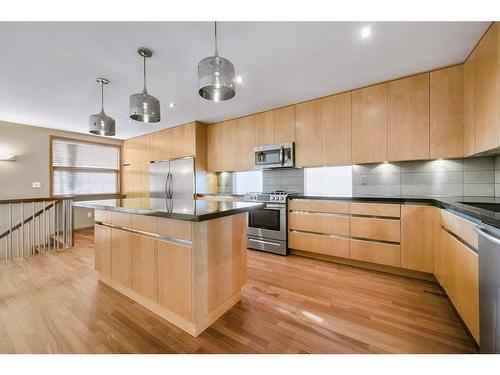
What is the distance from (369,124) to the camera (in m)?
2.78

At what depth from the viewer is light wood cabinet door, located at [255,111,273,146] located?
362cm

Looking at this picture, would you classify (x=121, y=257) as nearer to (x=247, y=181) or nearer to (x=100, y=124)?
(x=100, y=124)

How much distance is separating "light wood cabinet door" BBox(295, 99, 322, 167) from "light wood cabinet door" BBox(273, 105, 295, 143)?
8cm

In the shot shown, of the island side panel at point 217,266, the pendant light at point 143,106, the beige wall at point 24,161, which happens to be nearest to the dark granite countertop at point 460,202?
the island side panel at point 217,266

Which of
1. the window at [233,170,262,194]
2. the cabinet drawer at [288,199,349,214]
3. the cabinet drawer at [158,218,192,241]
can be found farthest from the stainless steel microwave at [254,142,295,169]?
the cabinet drawer at [158,218,192,241]

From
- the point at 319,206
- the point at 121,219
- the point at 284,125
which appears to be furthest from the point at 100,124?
the point at 319,206

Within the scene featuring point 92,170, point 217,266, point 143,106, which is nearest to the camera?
point 217,266

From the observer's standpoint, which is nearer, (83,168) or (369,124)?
(369,124)

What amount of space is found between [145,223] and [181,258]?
499 millimetres
